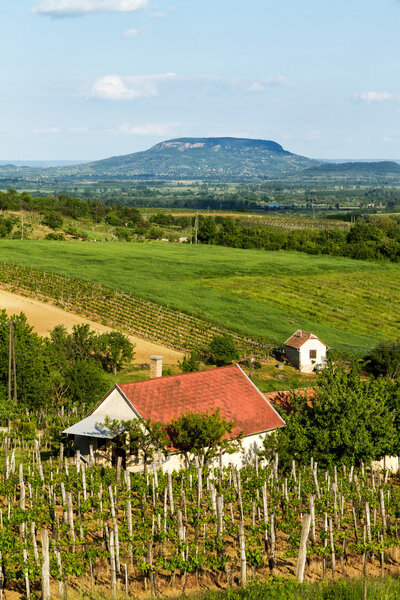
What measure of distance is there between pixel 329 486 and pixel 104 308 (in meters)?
55.4

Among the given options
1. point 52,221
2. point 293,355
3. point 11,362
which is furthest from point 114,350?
point 52,221

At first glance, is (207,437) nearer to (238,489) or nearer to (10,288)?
(238,489)

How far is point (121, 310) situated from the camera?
265 ft

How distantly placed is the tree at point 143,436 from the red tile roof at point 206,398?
1450mm

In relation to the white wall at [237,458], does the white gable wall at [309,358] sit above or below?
below

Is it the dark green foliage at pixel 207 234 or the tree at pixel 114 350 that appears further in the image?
the dark green foliage at pixel 207 234

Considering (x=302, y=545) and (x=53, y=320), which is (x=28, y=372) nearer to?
(x=302, y=545)

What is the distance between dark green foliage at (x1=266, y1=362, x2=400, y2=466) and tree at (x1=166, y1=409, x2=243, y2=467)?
2.68 m

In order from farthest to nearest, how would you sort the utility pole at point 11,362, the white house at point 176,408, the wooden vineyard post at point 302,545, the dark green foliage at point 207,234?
the dark green foliage at point 207,234, the utility pole at point 11,362, the white house at point 176,408, the wooden vineyard post at point 302,545

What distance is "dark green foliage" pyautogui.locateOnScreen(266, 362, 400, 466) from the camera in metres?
31.8

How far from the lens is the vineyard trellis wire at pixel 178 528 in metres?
19.9

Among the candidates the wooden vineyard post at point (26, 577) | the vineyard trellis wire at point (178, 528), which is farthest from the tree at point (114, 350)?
the wooden vineyard post at point (26, 577)

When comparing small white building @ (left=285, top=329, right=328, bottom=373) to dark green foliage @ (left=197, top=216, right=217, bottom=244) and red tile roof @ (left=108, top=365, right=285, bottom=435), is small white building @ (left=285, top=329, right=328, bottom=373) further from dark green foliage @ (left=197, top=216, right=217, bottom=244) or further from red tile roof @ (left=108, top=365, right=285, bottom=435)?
dark green foliage @ (left=197, top=216, right=217, bottom=244)

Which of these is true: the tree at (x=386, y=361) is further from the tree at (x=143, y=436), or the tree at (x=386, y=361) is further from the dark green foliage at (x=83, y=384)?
the tree at (x=143, y=436)
